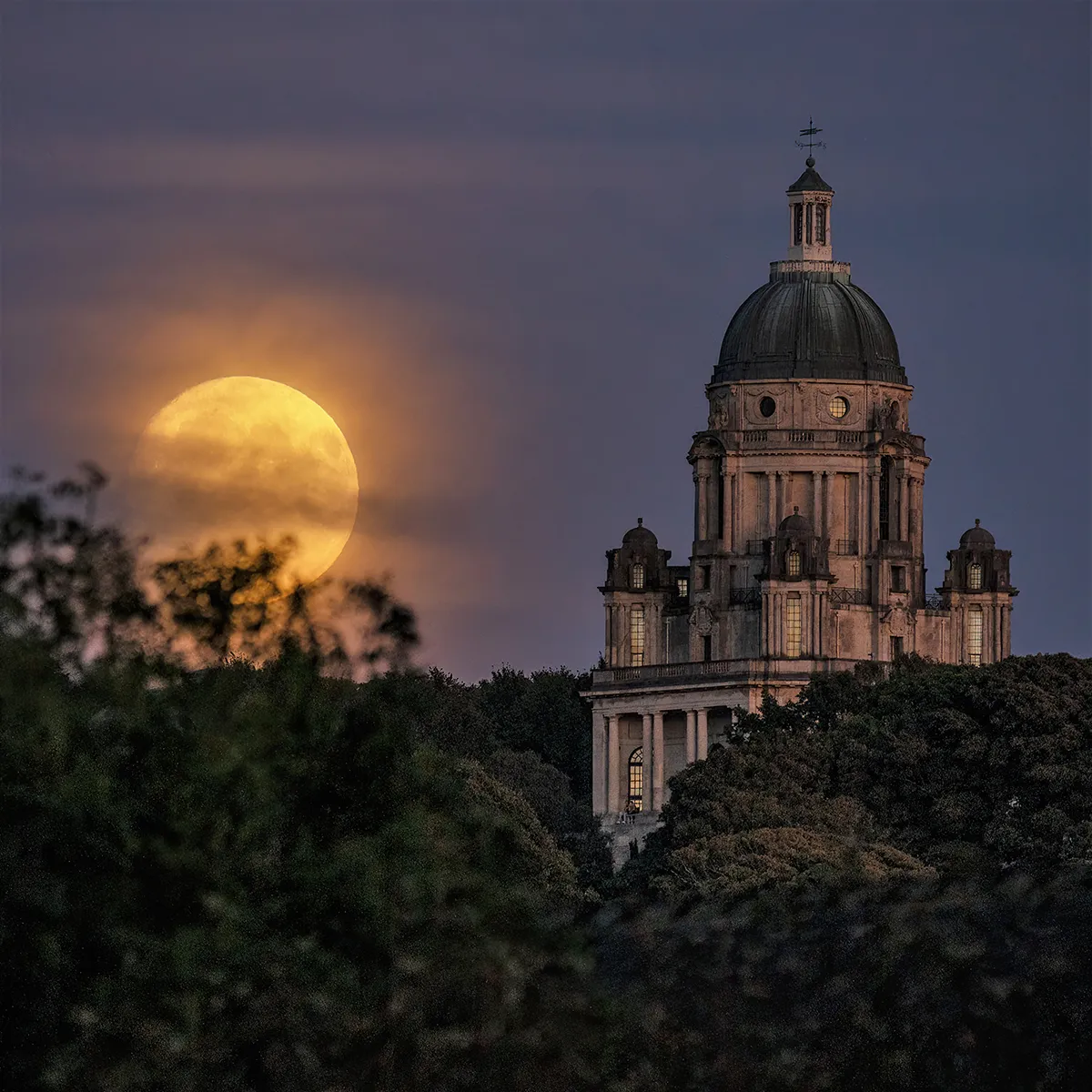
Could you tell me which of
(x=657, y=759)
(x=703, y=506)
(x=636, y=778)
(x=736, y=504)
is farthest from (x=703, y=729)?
(x=703, y=506)

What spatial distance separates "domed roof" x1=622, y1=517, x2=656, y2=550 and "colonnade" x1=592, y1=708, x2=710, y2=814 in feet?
26.5

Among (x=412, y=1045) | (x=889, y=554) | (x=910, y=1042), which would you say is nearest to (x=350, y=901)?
(x=412, y=1045)

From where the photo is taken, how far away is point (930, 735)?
129 metres

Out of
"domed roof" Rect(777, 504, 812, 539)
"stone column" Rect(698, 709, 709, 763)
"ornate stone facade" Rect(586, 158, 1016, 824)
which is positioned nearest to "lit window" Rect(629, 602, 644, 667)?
"ornate stone facade" Rect(586, 158, 1016, 824)

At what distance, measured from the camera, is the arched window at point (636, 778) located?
177000mm

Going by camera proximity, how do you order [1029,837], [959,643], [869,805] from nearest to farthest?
1. [1029,837]
2. [869,805]
3. [959,643]

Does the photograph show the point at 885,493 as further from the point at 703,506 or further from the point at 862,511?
the point at 703,506

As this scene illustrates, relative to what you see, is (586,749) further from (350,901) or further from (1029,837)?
Answer: (350,901)

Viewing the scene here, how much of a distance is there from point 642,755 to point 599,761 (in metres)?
2.25

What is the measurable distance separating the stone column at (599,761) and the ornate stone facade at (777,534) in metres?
0.07

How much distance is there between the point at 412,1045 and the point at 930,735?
278 ft

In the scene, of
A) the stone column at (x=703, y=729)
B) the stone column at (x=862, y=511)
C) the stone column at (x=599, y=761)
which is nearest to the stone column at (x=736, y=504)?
the stone column at (x=862, y=511)

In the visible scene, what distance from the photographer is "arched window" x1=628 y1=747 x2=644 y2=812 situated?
581ft

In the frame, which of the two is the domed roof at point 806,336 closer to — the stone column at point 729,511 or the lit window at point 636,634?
the stone column at point 729,511
